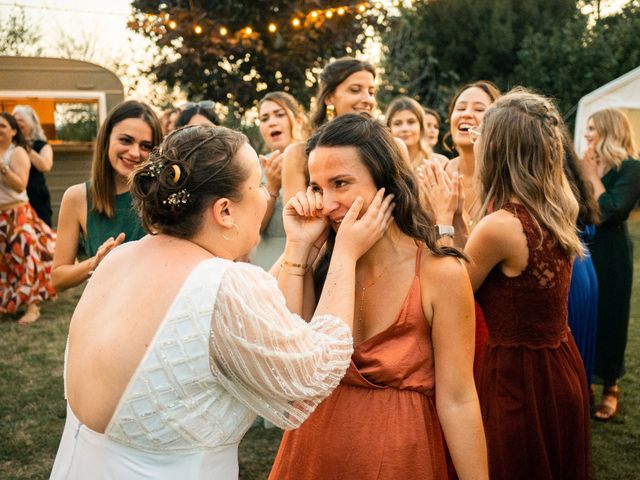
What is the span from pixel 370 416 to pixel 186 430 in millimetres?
605

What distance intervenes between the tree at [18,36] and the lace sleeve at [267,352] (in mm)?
15547

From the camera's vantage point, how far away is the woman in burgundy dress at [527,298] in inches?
98.7

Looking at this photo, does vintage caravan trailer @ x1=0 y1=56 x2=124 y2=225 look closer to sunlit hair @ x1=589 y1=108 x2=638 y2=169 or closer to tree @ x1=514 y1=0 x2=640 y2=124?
sunlit hair @ x1=589 y1=108 x2=638 y2=169

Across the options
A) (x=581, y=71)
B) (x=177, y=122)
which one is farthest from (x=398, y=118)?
(x=581, y=71)

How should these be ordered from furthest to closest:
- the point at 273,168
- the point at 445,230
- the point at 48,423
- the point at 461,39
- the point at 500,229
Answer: the point at 461,39 → the point at 48,423 → the point at 273,168 → the point at 445,230 → the point at 500,229

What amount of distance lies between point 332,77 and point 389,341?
2.27m

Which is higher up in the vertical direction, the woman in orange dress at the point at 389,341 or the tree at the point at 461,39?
the tree at the point at 461,39

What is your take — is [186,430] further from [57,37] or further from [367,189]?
[57,37]

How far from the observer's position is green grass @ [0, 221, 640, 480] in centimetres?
397

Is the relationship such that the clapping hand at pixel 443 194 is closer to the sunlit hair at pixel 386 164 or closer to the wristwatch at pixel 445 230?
the wristwatch at pixel 445 230

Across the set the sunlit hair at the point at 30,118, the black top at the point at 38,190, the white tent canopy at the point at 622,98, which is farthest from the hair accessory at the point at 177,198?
the white tent canopy at the point at 622,98

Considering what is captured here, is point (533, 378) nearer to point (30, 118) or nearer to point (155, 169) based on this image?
point (155, 169)

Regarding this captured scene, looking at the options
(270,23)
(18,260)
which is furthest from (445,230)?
(270,23)

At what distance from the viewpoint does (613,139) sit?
16.4 ft
